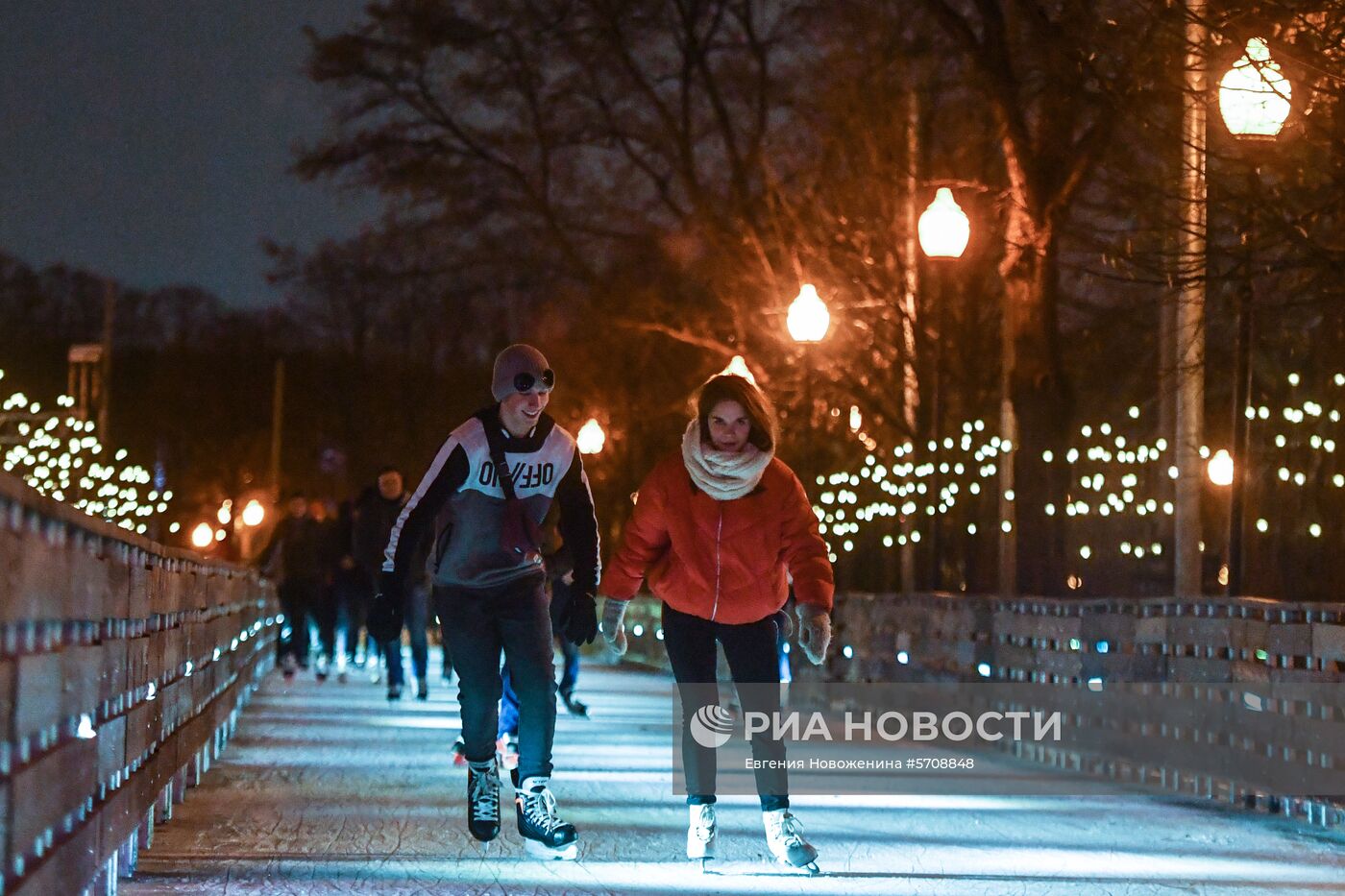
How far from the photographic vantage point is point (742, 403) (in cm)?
817

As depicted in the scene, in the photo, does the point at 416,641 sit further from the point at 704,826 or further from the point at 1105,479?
the point at 704,826

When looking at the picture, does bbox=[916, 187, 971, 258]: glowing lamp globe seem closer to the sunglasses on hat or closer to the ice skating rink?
the ice skating rink

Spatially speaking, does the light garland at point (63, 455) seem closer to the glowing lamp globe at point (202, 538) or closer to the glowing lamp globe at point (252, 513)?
the glowing lamp globe at point (202, 538)

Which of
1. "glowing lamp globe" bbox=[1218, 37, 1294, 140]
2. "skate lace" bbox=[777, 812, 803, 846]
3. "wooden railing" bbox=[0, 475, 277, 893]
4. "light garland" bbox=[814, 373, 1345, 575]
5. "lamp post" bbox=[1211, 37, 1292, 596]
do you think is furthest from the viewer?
"light garland" bbox=[814, 373, 1345, 575]

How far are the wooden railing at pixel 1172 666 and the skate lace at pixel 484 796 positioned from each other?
4.42 meters

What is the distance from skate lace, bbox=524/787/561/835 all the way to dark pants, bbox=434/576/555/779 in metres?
0.11

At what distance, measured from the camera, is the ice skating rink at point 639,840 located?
780 cm

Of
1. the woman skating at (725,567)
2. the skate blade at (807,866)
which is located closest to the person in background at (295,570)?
the woman skating at (725,567)

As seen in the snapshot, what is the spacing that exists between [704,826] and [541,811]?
2.00ft

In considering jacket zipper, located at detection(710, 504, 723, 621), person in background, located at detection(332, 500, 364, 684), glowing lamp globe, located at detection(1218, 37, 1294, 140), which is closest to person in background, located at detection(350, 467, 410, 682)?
person in background, located at detection(332, 500, 364, 684)

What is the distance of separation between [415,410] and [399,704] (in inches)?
1893

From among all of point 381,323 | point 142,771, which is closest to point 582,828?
point 142,771

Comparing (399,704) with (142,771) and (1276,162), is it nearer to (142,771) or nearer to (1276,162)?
(1276,162)

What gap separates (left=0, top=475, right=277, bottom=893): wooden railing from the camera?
4.58 meters
